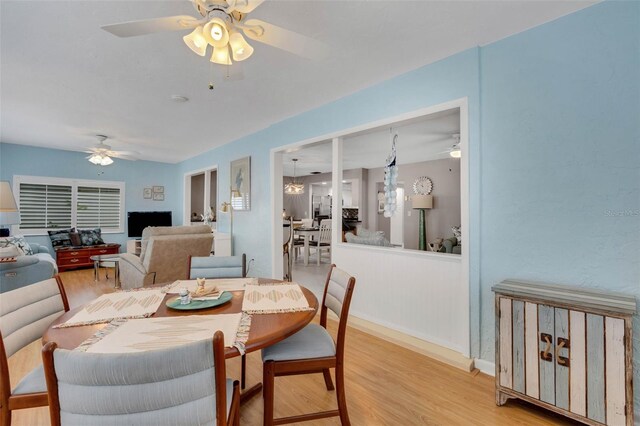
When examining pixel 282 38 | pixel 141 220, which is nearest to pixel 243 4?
pixel 282 38

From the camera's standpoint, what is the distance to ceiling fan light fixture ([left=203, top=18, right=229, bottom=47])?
4.71ft

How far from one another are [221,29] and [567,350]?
253 cm

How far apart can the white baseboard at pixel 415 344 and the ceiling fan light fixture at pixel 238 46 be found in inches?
102

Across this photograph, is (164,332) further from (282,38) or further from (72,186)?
(72,186)

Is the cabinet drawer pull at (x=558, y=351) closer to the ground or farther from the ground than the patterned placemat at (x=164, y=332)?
closer to the ground

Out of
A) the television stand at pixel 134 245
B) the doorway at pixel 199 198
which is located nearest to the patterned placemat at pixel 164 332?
the doorway at pixel 199 198

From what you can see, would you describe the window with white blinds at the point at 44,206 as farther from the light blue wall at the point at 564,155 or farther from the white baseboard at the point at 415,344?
the light blue wall at the point at 564,155

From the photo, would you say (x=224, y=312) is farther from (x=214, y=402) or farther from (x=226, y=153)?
(x=226, y=153)

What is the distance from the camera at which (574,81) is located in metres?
1.92

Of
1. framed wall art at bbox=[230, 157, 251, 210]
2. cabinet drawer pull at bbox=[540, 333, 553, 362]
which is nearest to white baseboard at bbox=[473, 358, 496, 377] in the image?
cabinet drawer pull at bbox=[540, 333, 553, 362]

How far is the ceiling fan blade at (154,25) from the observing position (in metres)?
1.43

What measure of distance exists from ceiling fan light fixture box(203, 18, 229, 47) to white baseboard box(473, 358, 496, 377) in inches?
109

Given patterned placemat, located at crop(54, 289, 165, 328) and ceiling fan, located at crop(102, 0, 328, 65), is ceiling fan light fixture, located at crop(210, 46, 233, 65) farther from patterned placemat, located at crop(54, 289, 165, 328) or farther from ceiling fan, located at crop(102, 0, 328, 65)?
patterned placemat, located at crop(54, 289, 165, 328)

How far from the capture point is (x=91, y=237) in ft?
21.1
